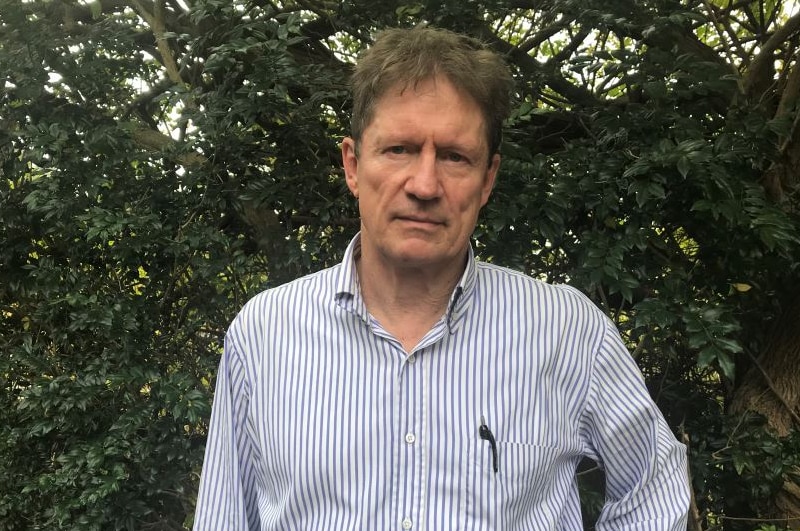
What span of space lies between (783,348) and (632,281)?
0.97 meters

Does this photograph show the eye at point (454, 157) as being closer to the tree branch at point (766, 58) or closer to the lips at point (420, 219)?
the lips at point (420, 219)

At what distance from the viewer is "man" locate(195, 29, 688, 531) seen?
5.60 ft

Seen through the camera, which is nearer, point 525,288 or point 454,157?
point 454,157

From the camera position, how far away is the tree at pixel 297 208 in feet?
9.06

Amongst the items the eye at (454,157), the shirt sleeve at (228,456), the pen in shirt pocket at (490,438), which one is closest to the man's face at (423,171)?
the eye at (454,157)

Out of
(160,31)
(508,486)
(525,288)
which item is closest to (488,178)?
(525,288)

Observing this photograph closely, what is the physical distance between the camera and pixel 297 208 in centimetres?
321

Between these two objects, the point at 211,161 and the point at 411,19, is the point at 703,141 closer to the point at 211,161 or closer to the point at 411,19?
the point at 411,19

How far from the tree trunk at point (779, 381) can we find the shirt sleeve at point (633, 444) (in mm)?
1434

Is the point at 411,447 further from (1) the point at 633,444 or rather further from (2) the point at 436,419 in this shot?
(1) the point at 633,444

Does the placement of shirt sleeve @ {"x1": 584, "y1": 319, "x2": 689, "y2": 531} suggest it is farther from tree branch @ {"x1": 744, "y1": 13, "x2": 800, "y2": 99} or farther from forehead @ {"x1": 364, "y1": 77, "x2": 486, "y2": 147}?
tree branch @ {"x1": 744, "y1": 13, "x2": 800, "y2": 99}

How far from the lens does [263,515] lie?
1841 mm

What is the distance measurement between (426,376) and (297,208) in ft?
5.33

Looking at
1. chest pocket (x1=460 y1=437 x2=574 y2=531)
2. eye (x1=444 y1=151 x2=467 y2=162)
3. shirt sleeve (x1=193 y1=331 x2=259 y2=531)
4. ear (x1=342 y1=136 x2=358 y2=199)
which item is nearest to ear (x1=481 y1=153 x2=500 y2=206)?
eye (x1=444 y1=151 x2=467 y2=162)
